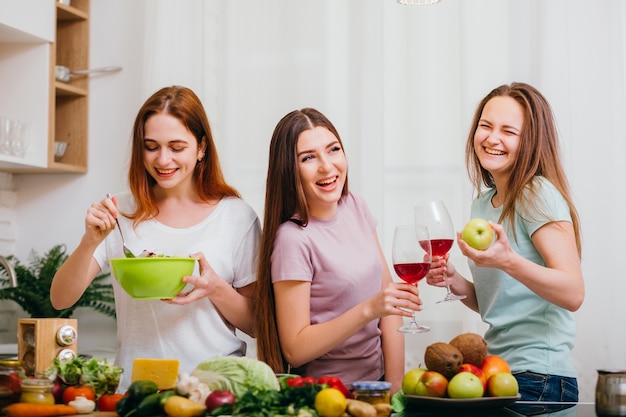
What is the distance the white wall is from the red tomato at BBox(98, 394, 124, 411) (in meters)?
1.91

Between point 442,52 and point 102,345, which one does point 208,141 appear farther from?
point 102,345

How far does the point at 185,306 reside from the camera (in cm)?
236

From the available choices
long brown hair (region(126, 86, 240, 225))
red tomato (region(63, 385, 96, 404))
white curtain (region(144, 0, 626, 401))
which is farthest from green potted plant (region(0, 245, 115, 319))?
red tomato (region(63, 385, 96, 404))

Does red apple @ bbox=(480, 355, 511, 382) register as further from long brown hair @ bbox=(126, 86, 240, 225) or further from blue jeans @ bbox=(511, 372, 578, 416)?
long brown hair @ bbox=(126, 86, 240, 225)

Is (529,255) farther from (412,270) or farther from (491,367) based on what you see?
(491,367)

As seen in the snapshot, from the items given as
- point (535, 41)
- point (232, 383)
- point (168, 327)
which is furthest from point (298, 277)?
point (535, 41)

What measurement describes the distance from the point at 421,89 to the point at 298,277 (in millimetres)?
1561

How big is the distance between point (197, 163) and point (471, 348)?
1160 millimetres

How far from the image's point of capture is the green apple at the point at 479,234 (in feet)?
6.21

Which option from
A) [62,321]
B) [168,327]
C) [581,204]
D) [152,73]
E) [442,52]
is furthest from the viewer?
[152,73]

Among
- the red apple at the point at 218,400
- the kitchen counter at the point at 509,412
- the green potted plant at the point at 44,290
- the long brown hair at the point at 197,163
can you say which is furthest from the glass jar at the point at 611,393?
the green potted plant at the point at 44,290

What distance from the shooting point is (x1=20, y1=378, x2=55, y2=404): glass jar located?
1615 millimetres

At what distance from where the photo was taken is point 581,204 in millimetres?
3238

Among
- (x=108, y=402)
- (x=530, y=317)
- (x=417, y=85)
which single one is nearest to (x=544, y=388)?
(x=530, y=317)
